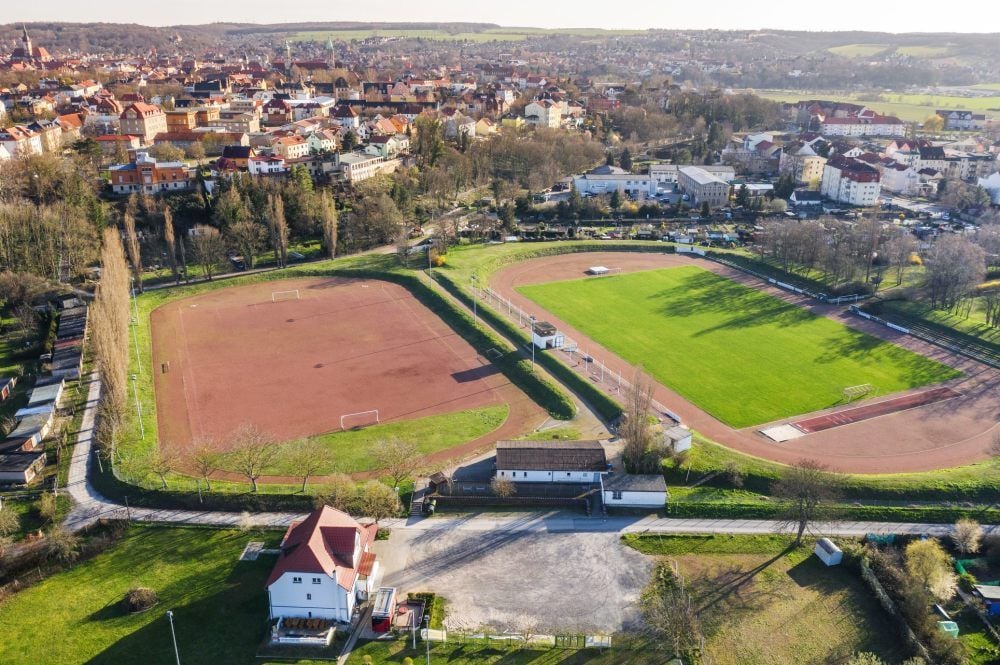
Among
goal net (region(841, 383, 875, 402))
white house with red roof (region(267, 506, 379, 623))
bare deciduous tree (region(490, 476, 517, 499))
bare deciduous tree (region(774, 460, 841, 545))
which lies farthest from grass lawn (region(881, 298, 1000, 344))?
white house with red roof (region(267, 506, 379, 623))

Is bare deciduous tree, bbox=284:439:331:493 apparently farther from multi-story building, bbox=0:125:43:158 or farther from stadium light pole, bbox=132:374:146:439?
multi-story building, bbox=0:125:43:158

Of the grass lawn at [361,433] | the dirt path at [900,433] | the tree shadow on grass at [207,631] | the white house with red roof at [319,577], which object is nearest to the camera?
the tree shadow on grass at [207,631]

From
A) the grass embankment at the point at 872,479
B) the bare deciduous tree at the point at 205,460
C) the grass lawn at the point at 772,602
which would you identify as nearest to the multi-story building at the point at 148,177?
the bare deciduous tree at the point at 205,460

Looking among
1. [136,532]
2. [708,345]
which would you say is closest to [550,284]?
[708,345]

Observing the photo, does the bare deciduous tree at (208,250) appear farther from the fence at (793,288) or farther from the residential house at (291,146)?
the fence at (793,288)

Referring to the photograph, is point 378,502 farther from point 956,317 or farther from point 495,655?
point 956,317
